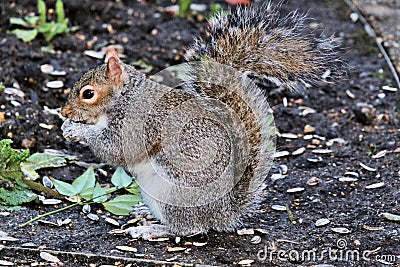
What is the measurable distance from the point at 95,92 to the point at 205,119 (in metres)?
0.46

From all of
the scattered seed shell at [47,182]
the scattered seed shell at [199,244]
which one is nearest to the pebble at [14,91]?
the scattered seed shell at [47,182]

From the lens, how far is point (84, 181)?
10.8 ft

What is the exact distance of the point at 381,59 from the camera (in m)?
4.66

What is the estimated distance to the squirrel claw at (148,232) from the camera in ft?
9.77

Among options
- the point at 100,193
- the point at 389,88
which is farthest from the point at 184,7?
the point at 100,193

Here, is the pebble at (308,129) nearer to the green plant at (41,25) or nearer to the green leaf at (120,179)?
the green leaf at (120,179)

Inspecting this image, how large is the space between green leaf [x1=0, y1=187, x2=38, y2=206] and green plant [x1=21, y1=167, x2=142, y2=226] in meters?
0.12

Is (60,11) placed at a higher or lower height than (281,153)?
higher

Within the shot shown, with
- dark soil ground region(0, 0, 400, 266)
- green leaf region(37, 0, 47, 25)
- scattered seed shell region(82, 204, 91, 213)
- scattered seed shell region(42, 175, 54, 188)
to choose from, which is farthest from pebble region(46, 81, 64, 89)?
scattered seed shell region(82, 204, 91, 213)

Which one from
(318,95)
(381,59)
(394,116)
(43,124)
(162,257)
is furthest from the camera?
(381,59)

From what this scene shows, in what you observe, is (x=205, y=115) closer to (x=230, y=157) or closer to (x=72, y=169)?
(x=230, y=157)

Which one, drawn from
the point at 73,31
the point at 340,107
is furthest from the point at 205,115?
the point at 73,31

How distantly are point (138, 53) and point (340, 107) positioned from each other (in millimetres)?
1240

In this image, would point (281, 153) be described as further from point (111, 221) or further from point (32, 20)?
point (32, 20)
